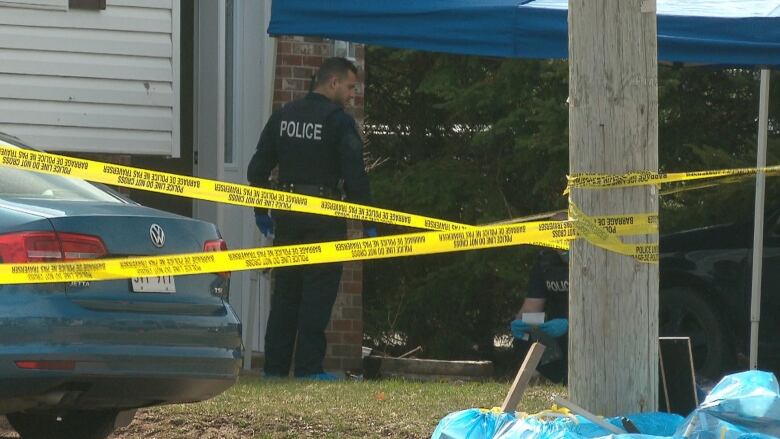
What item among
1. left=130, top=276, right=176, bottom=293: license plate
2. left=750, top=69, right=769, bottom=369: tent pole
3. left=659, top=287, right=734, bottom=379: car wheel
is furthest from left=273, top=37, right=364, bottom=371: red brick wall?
left=130, top=276, right=176, bottom=293: license plate

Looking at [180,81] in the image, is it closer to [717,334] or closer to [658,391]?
[717,334]

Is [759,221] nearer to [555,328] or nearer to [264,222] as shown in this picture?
[555,328]

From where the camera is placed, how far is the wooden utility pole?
502 centimetres

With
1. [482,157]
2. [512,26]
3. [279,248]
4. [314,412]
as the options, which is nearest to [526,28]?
[512,26]

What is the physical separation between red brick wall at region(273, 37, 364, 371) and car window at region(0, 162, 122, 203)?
4152mm

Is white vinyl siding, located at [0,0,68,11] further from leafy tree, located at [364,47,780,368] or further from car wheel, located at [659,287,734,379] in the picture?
car wheel, located at [659,287,734,379]

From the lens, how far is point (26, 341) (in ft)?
18.7

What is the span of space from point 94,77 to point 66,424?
382cm

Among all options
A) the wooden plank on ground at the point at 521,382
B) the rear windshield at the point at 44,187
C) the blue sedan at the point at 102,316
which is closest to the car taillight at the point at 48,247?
the blue sedan at the point at 102,316

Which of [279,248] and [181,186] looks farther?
[181,186]

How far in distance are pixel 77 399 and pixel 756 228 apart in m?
4.88

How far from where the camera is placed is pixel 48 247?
18.9 feet

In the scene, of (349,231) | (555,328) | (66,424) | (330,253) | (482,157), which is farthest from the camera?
(482,157)

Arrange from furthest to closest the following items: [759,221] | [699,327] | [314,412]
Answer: [699,327], [759,221], [314,412]
